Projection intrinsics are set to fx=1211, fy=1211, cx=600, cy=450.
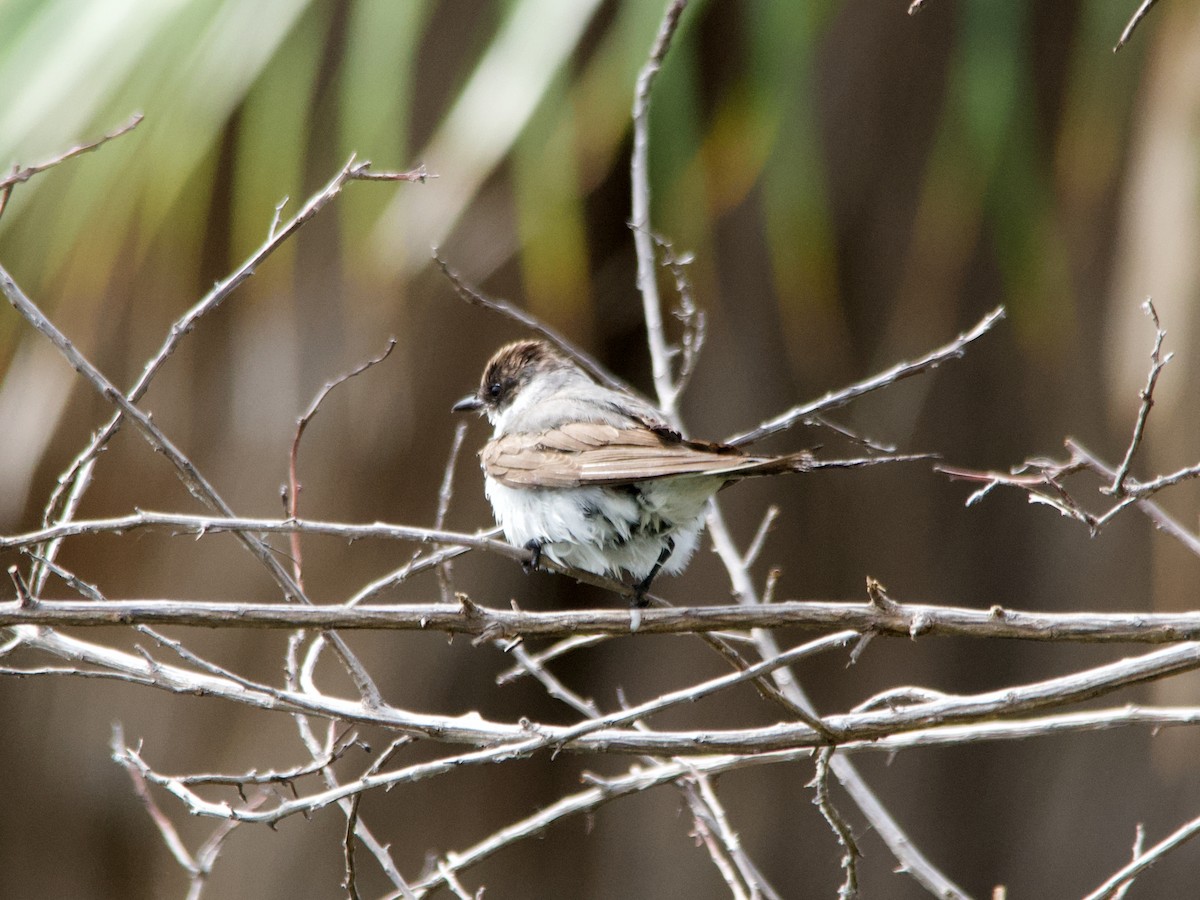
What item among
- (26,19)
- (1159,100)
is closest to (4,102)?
(26,19)

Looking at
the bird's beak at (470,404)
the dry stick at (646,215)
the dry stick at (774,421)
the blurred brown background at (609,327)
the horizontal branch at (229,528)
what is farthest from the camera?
the bird's beak at (470,404)

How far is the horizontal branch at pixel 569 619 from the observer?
6.22 feet

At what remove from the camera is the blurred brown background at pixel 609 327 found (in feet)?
9.88

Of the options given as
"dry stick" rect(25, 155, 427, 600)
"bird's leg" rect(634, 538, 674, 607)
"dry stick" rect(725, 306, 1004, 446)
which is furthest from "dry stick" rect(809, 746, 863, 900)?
"dry stick" rect(25, 155, 427, 600)

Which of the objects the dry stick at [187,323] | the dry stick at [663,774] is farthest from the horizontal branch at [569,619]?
the dry stick at [663,774]

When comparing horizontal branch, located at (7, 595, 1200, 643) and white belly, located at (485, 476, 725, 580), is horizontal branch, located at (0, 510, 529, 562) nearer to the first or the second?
horizontal branch, located at (7, 595, 1200, 643)

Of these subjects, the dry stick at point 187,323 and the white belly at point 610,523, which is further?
the white belly at point 610,523

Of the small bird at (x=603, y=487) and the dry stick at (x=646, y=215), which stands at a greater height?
the dry stick at (x=646, y=215)

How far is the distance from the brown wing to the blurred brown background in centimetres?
41

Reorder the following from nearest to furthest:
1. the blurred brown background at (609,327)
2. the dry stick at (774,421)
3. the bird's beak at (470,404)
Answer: the dry stick at (774,421) → the blurred brown background at (609,327) → the bird's beak at (470,404)

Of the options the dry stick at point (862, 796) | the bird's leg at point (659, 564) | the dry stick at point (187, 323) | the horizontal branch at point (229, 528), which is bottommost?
the dry stick at point (862, 796)

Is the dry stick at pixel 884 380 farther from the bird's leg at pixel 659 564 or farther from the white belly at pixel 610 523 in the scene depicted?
the bird's leg at pixel 659 564

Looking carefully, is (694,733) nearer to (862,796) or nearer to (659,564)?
(862,796)

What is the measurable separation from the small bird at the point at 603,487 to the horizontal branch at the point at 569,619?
0.41 meters
